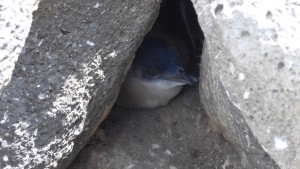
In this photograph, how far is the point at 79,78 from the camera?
4.47 ft

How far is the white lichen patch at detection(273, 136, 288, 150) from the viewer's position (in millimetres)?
1223

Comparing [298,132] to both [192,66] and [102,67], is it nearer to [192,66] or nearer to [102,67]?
[102,67]

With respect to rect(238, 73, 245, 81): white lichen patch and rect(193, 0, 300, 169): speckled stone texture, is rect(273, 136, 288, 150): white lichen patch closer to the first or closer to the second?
rect(193, 0, 300, 169): speckled stone texture

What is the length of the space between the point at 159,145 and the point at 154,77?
41cm

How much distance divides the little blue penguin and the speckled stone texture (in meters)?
0.62

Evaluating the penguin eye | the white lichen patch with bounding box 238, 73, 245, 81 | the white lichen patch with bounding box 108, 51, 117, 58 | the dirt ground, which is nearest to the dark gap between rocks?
the dirt ground

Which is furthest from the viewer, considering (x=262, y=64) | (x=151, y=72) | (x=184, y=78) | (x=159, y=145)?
(x=151, y=72)

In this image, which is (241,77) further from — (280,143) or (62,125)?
(62,125)

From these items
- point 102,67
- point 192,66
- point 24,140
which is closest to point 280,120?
point 102,67

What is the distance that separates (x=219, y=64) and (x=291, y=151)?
24 cm

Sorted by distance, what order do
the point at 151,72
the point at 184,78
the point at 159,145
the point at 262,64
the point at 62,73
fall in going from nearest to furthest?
the point at 262,64 → the point at 62,73 → the point at 159,145 → the point at 184,78 → the point at 151,72

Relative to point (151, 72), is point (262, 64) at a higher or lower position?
higher

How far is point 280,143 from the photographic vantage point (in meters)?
1.23

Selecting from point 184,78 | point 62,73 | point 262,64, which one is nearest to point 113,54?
point 62,73
